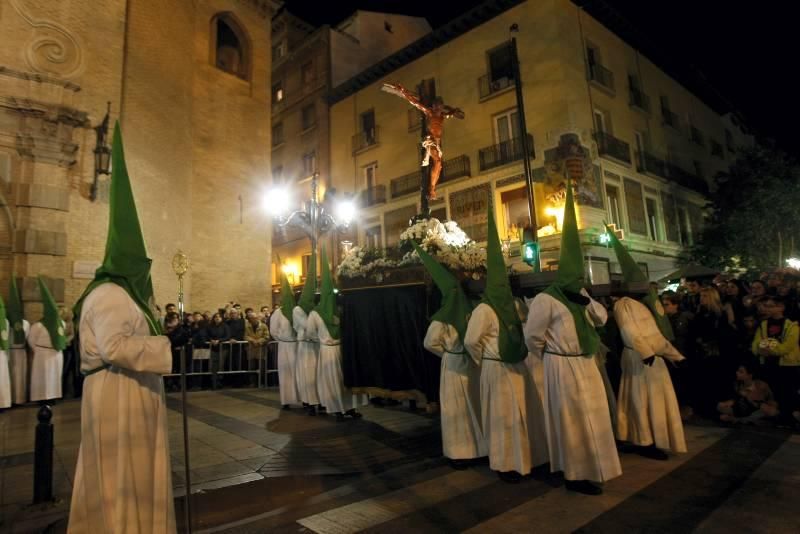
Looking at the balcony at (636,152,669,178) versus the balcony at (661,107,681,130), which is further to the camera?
the balcony at (661,107,681,130)

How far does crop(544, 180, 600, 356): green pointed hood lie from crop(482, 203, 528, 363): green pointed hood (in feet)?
1.79

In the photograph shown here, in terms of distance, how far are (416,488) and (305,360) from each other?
4.54 m

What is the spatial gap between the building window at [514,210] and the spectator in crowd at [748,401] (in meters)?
12.2

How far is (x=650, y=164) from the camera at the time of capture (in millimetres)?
20766

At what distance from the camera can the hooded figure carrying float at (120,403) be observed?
10.4ft

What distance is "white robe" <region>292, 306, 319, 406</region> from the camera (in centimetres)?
839

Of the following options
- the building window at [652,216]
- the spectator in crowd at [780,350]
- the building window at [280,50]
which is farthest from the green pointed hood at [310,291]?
the building window at [280,50]

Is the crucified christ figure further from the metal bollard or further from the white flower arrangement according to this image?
the metal bollard

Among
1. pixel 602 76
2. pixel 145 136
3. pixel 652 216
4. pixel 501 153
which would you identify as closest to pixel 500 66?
pixel 501 153

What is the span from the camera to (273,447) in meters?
6.13

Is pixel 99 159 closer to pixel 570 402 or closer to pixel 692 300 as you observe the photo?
pixel 570 402

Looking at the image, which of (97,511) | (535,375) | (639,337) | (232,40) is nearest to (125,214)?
(97,511)

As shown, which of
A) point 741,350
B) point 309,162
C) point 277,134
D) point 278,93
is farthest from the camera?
point 278,93

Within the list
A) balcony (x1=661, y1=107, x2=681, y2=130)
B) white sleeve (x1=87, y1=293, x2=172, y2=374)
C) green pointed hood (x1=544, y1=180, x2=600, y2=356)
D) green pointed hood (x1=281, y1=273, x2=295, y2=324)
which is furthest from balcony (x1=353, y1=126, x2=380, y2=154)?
white sleeve (x1=87, y1=293, x2=172, y2=374)
